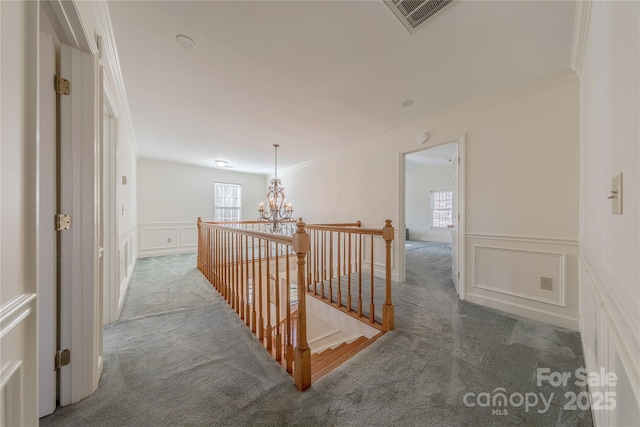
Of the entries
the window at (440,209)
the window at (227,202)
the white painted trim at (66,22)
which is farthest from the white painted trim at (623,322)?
the window at (440,209)

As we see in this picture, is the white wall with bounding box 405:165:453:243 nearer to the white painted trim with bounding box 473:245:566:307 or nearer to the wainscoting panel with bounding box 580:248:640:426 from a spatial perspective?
the white painted trim with bounding box 473:245:566:307

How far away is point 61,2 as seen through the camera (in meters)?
1.03

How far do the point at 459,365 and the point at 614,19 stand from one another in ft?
6.31

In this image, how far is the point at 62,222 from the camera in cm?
116

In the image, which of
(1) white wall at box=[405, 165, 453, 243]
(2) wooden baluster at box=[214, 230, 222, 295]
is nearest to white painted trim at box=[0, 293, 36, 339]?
(2) wooden baluster at box=[214, 230, 222, 295]

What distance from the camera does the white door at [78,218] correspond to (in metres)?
1.18

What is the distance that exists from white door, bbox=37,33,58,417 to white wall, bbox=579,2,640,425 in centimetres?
222

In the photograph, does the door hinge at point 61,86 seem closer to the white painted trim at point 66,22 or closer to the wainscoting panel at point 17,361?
the white painted trim at point 66,22

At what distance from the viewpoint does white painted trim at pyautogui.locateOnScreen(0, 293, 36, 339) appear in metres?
0.55

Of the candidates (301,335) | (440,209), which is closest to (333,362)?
(301,335)

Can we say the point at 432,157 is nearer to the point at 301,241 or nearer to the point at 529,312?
the point at 529,312

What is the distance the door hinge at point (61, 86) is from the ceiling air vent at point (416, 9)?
1.87 m

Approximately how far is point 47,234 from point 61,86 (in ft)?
2.50

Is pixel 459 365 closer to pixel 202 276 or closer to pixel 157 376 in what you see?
pixel 157 376
